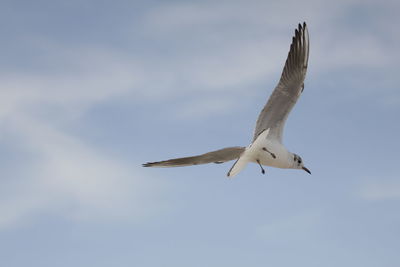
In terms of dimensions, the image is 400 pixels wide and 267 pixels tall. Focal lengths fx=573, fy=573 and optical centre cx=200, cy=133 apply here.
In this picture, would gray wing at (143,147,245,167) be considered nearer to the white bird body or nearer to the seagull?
the seagull

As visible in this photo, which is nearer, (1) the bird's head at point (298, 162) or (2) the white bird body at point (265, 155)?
(2) the white bird body at point (265, 155)

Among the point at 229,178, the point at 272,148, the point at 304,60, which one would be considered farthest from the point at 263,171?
the point at 304,60

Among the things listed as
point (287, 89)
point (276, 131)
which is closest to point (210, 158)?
point (276, 131)

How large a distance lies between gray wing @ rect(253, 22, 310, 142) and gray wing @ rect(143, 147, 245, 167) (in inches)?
26.6

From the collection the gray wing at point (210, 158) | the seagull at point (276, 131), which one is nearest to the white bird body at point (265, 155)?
the seagull at point (276, 131)

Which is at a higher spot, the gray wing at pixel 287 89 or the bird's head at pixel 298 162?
the gray wing at pixel 287 89

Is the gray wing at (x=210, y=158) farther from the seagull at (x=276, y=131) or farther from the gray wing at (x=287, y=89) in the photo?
the gray wing at (x=287, y=89)

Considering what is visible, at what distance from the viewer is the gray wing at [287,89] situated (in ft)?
31.5

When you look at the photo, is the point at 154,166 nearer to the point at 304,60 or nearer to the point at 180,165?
the point at 180,165

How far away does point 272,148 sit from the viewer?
9.21 meters

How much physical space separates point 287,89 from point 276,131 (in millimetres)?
881

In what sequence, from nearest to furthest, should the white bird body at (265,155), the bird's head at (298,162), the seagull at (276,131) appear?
the white bird body at (265,155)
the seagull at (276,131)
the bird's head at (298,162)

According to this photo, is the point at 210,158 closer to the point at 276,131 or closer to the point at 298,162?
the point at 276,131

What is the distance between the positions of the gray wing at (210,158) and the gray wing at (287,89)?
0.68 m
